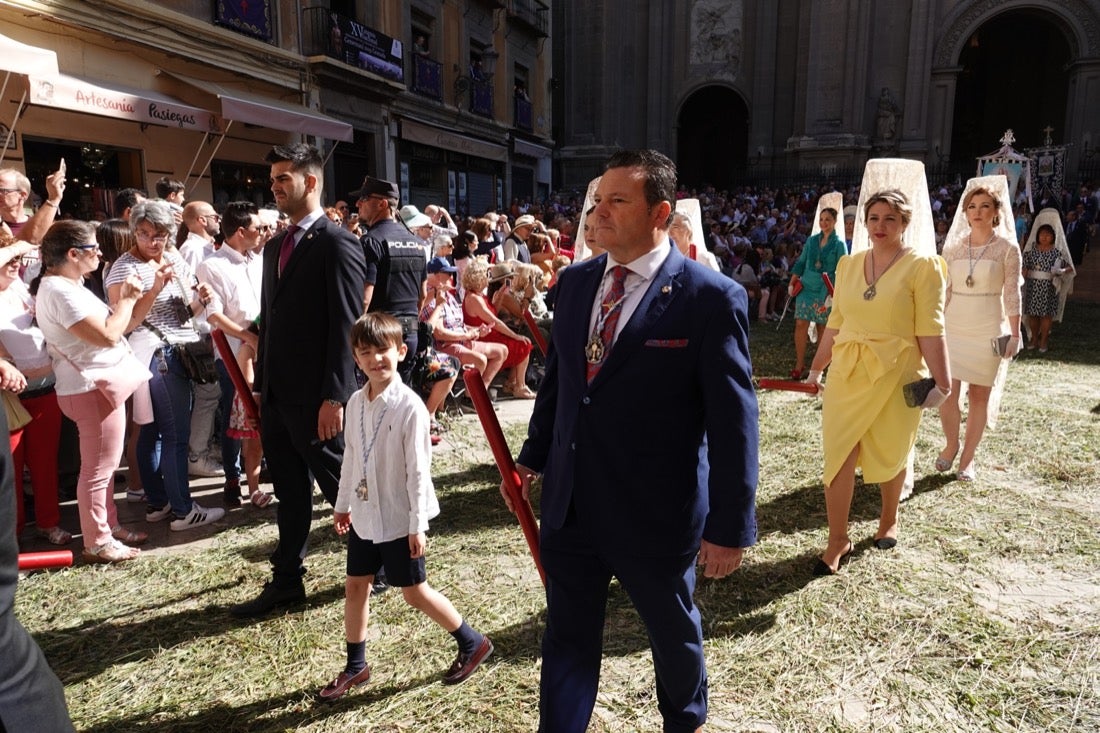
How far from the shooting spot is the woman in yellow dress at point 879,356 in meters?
3.76

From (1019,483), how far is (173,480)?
5993mm

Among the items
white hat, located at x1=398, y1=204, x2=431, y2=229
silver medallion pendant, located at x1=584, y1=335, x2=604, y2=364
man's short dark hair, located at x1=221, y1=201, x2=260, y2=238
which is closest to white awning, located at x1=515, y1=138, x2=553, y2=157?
white hat, located at x1=398, y1=204, x2=431, y2=229

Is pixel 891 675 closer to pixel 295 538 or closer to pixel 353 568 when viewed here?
pixel 353 568

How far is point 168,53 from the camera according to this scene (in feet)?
40.9

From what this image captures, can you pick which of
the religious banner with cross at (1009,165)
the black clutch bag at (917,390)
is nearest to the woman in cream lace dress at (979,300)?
the black clutch bag at (917,390)

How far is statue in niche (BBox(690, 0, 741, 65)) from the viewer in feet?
99.5

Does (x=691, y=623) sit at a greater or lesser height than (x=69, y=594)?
greater

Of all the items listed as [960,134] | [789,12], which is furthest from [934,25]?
[960,134]

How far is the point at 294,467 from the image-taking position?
3605 mm

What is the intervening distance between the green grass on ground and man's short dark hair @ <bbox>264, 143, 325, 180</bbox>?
2.17 meters

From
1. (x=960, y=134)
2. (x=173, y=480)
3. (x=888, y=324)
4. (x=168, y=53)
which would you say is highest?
(x=960, y=134)

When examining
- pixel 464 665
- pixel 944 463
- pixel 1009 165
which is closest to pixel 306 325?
pixel 464 665

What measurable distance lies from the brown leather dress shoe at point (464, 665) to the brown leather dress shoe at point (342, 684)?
34 cm

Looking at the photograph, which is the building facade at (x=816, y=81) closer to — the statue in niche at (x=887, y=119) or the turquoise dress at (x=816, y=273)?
the statue in niche at (x=887, y=119)
